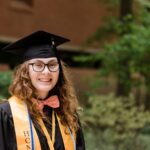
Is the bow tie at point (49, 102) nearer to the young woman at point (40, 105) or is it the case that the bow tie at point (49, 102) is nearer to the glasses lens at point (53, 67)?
the young woman at point (40, 105)

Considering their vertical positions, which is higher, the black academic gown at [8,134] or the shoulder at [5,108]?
the shoulder at [5,108]

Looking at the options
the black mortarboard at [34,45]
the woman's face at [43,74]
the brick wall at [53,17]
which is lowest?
the woman's face at [43,74]

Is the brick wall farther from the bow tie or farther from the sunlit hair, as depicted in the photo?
the bow tie

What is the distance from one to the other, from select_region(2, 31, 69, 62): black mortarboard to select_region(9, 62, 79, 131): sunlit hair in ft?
0.41

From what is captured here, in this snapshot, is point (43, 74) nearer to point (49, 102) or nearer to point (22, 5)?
point (49, 102)

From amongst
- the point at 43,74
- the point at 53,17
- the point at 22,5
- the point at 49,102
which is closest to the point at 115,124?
the point at 49,102

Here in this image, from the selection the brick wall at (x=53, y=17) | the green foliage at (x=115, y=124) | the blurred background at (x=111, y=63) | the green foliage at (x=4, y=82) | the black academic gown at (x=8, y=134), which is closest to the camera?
the black academic gown at (x=8, y=134)

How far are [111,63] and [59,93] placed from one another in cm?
855

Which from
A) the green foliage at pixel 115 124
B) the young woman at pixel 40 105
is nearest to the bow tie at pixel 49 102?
the young woman at pixel 40 105

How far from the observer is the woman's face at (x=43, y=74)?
385 cm

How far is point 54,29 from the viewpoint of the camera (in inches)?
804

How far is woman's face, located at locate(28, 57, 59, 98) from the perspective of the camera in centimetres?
385

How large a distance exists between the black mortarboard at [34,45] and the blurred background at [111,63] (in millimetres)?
1955

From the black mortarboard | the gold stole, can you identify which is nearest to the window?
the black mortarboard
